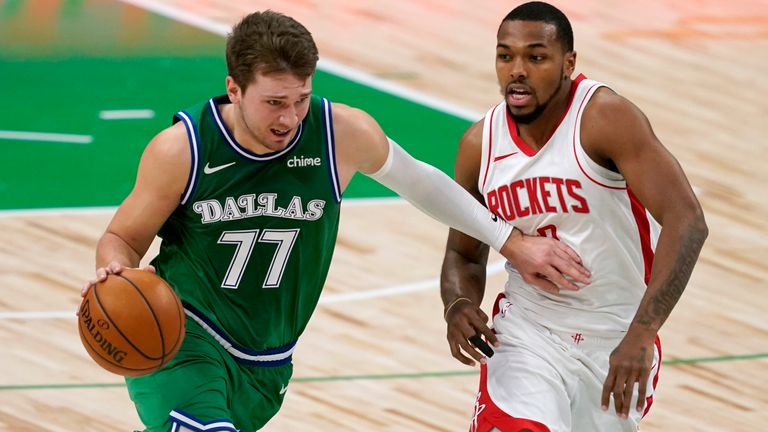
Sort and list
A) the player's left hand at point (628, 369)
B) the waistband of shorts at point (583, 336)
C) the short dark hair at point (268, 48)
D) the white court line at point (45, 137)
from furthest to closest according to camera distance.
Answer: the white court line at point (45, 137)
the waistband of shorts at point (583, 336)
the player's left hand at point (628, 369)
the short dark hair at point (268, 48)

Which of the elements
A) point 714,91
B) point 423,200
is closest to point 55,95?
point 714,91

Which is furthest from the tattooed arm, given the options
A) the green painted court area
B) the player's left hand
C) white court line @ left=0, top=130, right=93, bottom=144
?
white court line @ left=0, top=130, right=93, bottom=144

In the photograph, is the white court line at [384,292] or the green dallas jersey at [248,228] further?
the white court line at [384,292]

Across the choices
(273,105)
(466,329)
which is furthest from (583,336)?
(273,105)

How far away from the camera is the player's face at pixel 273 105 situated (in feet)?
17.5

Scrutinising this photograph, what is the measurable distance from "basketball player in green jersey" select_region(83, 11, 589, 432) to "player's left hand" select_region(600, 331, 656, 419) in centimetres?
47

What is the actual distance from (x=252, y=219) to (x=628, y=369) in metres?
1.45

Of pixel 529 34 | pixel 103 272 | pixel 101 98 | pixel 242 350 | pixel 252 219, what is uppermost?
pixel 529 34

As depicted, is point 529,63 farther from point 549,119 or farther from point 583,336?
point 583,336

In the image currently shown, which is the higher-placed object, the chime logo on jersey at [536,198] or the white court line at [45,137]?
the chime logo on jersey at [536,198]

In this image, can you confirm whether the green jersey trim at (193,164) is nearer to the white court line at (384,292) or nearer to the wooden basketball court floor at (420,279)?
the wooden basketball court floor at (420,279)

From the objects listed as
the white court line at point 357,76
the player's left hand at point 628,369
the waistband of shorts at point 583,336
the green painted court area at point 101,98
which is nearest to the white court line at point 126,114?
the green painted court area at point 101,98

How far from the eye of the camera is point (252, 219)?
5.59 m

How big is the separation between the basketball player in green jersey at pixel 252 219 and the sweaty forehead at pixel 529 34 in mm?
588
